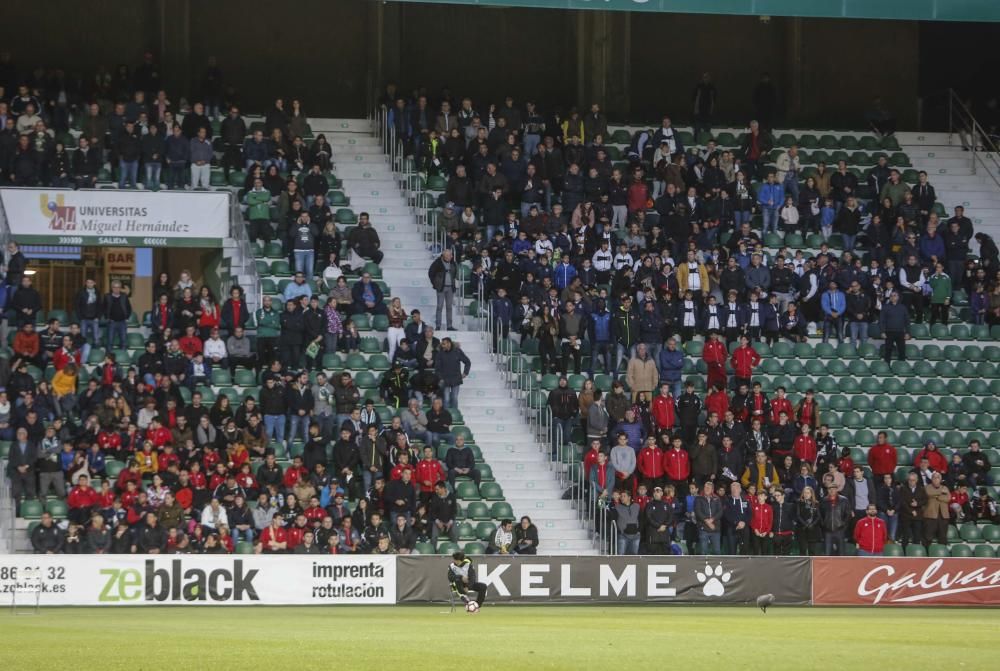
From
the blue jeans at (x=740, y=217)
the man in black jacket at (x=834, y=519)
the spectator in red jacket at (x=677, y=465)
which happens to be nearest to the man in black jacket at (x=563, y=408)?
the spectator in red jacket at (x=677, y=465)

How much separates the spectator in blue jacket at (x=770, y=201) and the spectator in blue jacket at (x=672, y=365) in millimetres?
6538

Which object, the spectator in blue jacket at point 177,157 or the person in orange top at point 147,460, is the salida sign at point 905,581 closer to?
the person in orange top at point 147,460

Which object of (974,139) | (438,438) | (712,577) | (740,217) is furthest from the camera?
(974,139)

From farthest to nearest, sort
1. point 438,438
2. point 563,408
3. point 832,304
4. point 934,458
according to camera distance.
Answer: point 832,304 → point 934,458 → point 563,408 → point 438,438

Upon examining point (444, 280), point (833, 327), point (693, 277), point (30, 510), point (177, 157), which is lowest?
point (30, 510)


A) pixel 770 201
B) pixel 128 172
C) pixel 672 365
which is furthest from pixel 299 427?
pixel 770 201

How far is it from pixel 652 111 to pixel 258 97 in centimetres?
1095

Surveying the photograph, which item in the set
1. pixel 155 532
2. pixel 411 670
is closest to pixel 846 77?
pixel 155 532

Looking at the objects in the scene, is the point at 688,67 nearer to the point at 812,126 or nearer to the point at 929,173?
the point at 812,126

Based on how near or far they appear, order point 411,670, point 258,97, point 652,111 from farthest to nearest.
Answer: point 652,111
point 258,97
point 411,670

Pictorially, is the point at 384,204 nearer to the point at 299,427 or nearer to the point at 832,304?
the point at 299,427

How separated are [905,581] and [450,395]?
386 inches

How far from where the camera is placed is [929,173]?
141ft

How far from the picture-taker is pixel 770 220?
129 feet
